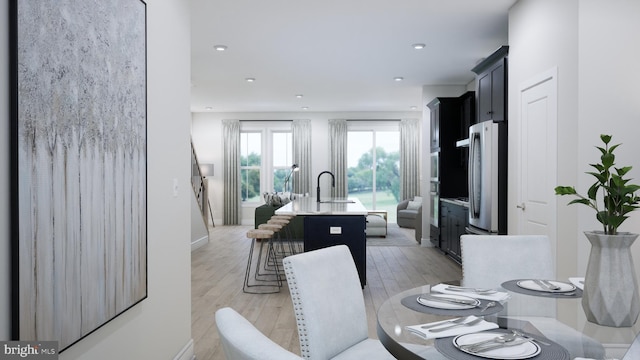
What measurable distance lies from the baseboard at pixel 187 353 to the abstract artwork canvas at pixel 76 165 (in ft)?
2.65

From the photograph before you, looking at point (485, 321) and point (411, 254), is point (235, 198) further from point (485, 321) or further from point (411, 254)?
point (485, 321)

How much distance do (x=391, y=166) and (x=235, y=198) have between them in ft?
12.6

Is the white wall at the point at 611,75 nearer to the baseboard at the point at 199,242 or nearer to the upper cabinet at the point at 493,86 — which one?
the upper cabinet at the point at 493,86

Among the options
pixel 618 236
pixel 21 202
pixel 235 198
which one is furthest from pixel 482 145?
pixel 235 198

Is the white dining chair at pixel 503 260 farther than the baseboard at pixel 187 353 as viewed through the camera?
No

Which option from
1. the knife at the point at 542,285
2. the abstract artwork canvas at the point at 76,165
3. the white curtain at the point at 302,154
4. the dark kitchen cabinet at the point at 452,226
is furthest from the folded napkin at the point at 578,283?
the white curtain at the point at 302,154

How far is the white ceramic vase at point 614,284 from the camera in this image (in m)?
1.49

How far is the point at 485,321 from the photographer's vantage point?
1486mm

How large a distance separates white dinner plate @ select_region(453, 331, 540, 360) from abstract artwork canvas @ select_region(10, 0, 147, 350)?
1.26 metres

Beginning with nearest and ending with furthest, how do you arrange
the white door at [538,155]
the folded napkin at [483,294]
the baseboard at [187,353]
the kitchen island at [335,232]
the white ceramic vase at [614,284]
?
the white ceramic vase at [614,284], the folded napkin at [483,294], the baseboard at [187,353], the white door at [538,155], the kitchen island at [335,232]

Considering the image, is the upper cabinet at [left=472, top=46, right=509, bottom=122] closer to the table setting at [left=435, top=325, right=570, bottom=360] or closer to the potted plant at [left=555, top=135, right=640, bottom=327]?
the potted plant at [left=555, top=135, right=640, bottom=327]

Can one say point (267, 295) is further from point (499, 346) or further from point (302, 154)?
point (302, 154)

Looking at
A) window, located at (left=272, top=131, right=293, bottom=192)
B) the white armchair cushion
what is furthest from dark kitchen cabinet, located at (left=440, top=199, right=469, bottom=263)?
window, located at (left=272, top=131, right=293, bottom=192)

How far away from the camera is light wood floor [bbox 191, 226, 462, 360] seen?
11.9 ft
